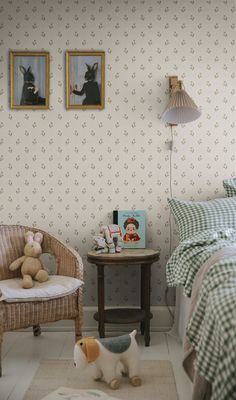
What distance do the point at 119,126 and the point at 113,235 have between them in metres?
0.82

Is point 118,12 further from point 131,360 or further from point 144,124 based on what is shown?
point 131,360

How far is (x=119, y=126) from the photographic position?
3.25m

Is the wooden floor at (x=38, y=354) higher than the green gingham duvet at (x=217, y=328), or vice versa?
the green gingham duvet at (x=217, y=328)

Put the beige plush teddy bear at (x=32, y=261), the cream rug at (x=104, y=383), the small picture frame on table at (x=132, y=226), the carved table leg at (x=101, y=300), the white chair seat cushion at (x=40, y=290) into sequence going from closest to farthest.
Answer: the cream rug at (x=104, y=383)
the white chair seat cushion at (x=40, y=290)
the beige plush teddy bear at (x=32, y=261)
the carved table leg at (x=101, y=300)
the small picture frame on table at (x=132, y=226)

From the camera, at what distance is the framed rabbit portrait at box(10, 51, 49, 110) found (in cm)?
321

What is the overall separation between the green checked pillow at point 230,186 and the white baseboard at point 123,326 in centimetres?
97

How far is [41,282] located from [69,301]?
218 mm

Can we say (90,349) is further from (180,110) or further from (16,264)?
(180,110)

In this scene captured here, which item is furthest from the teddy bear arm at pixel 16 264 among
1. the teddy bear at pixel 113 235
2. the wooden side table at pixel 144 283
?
the teddy bear at pixel 113 235

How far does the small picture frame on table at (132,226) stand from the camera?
3.18 meters

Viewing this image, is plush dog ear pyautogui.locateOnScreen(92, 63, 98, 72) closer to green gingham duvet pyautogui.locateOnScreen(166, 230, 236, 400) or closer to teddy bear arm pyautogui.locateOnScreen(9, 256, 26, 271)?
teddy bear arm pyautogui.locateOnScreen(9, 256, 26, 271)

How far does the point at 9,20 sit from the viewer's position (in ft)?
10.5

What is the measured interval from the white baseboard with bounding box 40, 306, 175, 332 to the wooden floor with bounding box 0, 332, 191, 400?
0.08 m

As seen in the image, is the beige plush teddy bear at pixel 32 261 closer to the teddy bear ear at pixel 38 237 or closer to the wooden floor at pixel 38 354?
the teddy bear ear at pixel 38 237
